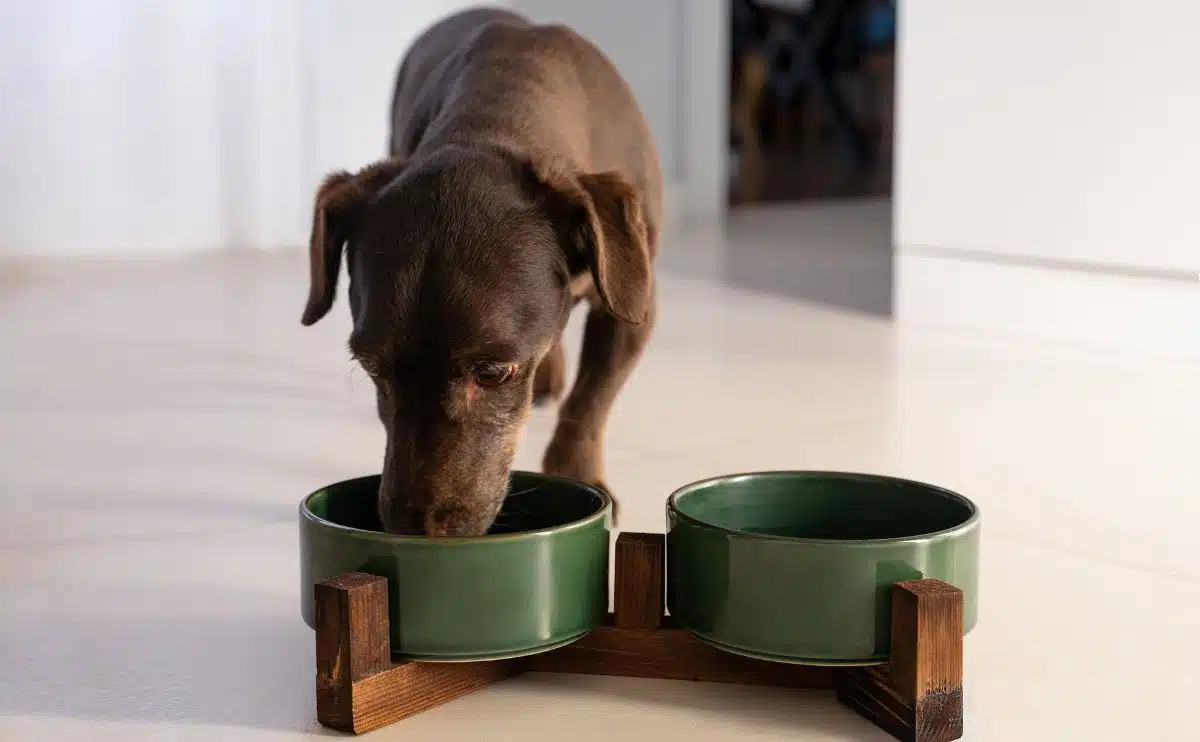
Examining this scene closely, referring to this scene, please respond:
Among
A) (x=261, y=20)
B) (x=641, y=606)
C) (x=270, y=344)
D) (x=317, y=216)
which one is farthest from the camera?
(x=261, y=20)

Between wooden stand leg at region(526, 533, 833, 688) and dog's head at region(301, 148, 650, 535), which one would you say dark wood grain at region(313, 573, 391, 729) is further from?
wooden stand leg at region(526, 533, 833, 688)

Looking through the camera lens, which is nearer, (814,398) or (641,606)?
(641,606)

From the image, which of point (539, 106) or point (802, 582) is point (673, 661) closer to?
point (802, 582)

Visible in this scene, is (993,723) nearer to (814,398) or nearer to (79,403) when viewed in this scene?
(814,398)

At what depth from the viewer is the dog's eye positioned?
1.69m

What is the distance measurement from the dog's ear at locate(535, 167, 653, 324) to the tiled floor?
0.49m

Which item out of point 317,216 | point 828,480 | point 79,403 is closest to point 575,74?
point 317,216

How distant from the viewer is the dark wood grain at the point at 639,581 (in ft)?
5.31

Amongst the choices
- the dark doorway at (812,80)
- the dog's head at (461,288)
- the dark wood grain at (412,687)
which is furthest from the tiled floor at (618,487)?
the dark doorway at (812,80)

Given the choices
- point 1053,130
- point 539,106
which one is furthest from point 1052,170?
point 539,106

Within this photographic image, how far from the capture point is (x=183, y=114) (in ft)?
19.9

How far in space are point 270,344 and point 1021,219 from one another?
6.77ft

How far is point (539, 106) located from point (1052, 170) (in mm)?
2135

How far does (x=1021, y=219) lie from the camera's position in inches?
159
